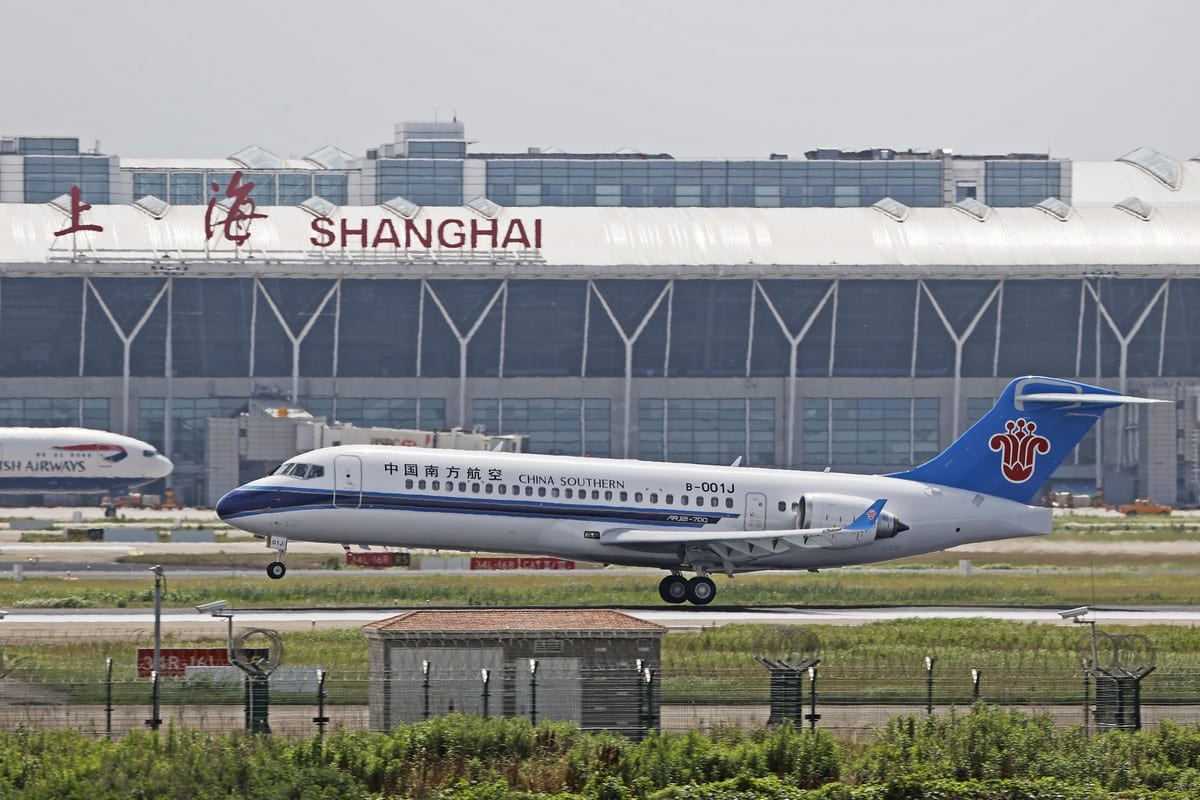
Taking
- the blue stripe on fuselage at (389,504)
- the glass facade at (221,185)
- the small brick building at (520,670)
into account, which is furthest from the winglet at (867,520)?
the glass facade at (221,185)

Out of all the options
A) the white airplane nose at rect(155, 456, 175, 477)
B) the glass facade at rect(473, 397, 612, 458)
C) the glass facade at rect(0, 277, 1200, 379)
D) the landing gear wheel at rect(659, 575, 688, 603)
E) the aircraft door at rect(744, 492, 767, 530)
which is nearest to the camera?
the landing gear wheel at rect(659, 575, 688, 603)

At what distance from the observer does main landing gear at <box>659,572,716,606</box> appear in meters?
52.7

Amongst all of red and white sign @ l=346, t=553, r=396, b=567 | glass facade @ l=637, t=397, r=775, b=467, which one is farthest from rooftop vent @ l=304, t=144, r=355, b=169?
red and white sign @ l=346, t=553, r=396, b=567

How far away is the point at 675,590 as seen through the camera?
53.0m

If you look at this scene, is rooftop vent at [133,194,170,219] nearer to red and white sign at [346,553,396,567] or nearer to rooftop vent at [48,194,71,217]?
rooftop vent at [48,194,71,217]

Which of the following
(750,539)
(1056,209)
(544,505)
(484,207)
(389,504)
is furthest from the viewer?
(1056,209)

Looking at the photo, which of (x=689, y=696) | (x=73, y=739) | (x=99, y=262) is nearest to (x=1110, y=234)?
(x=99, y=262)

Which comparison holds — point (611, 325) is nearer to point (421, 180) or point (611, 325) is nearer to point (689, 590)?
point (421, 180)

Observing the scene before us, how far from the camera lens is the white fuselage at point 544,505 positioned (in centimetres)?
5125

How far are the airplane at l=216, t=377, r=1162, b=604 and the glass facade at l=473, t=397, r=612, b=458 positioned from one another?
73.2 m

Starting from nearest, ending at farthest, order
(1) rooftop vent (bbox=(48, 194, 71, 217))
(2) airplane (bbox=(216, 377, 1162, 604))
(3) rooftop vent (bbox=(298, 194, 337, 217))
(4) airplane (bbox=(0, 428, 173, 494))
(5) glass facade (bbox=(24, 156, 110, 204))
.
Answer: (2) airplane (bbox=(216, 377, 1162, 604)) < (4) airplane (bbox=(0, 428, 173, 494)) < (1) rooftop vent (bbox=(48, 194, 71, 217)) < (3) rooftop vent (bbox=(298, 194, 337, 217)) < (5) glass facade (bbox=(24, 156, 110, 204))

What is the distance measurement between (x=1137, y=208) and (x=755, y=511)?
309 feet

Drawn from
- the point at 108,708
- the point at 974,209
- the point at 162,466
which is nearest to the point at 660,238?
the point at 974,209

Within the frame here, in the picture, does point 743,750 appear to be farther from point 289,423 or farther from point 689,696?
point 289,423
